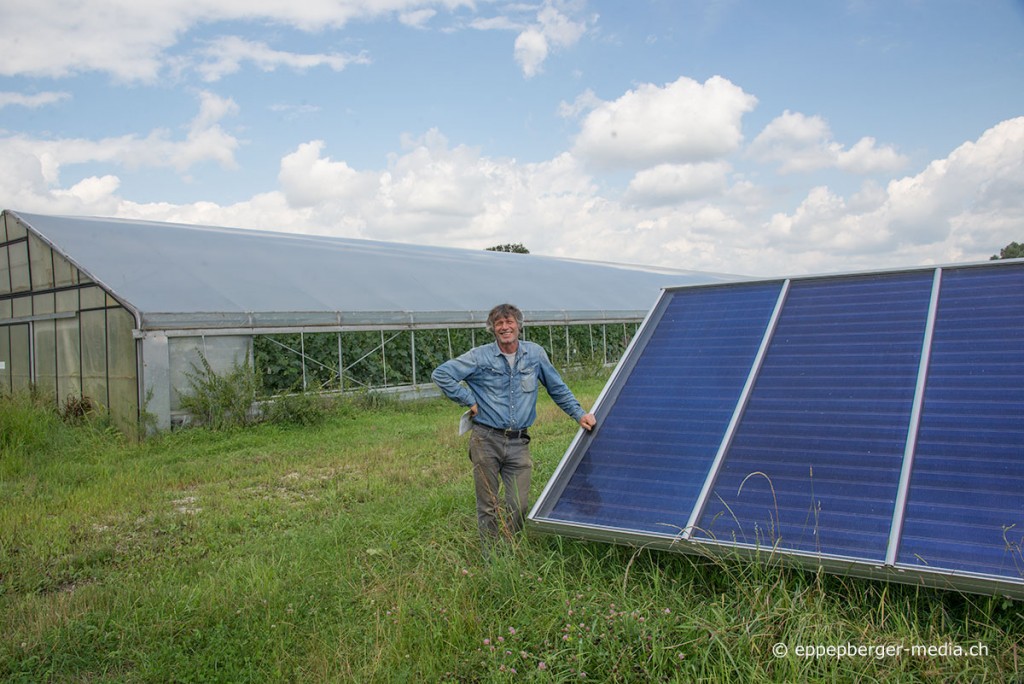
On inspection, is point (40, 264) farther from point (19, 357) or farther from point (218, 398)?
point (218, 398)

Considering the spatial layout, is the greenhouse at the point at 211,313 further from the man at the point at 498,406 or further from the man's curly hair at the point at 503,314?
the man's curly hair at the point at 503,314

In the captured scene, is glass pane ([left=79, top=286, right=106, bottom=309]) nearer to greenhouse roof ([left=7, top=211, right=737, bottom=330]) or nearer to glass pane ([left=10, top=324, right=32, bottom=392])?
greenhouse roof ([left=7, top=211, right=737, bottom=330])

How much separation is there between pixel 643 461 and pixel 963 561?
179cm

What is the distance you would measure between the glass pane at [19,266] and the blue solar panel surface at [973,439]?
662 inches

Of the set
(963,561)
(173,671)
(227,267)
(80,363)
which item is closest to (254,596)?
(173,671)

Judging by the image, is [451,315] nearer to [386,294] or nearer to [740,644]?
[386,294]

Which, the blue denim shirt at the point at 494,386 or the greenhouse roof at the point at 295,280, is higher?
the greenhouse roof at the point at 295,280

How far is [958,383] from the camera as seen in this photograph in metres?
4.47

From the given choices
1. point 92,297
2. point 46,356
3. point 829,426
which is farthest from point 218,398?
point 829,426

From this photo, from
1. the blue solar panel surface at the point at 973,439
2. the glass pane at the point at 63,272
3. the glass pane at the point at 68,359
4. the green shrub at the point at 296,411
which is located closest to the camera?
the blue solar panel surface at the point at 973,439

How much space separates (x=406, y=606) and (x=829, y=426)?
8.65 feet

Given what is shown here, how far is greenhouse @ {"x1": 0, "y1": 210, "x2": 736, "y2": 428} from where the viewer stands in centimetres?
1384

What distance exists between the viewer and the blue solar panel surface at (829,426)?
3.99m

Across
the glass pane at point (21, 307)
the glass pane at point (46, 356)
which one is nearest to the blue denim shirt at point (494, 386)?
the glass pane at point (46, 356)
